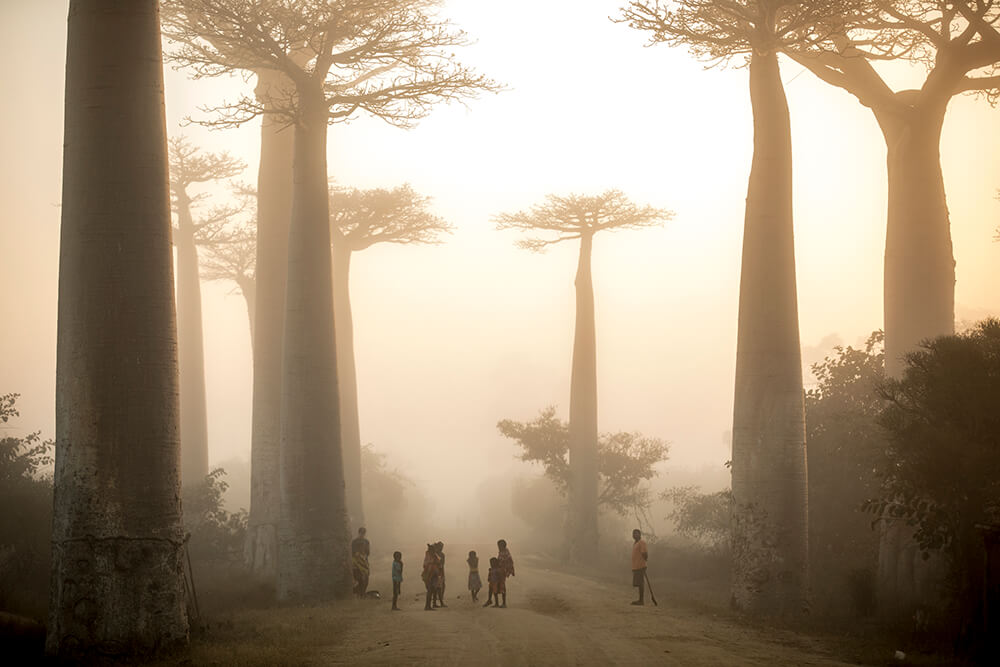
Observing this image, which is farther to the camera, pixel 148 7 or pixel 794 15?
pixel 794 15

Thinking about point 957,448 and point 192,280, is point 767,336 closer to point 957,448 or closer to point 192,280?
point 957,448

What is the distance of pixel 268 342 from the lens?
1945 centimetres

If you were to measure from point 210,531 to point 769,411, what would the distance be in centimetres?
1245

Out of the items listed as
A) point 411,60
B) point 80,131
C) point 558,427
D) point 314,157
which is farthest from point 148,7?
point 558,427

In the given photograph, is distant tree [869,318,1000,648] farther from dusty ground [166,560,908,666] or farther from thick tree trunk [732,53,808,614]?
thick tree trunk [732,53,808,614]

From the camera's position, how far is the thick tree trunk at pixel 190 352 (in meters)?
28.7

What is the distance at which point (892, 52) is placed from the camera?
56.3 feet

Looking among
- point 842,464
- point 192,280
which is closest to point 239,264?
point 192,280

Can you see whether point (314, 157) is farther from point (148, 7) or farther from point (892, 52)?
point (892, 52)

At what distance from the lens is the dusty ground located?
28.7 feet

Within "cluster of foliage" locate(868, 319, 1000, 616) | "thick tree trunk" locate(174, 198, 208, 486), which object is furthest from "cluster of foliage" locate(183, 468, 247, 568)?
"cluster of foliage" locate(868, 319, 1000, 616)

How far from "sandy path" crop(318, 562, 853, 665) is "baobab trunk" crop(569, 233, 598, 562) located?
12.7m

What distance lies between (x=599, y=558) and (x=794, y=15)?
→ 50.7 ft

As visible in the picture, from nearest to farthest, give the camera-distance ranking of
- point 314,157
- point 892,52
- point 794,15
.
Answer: point 794,15 → point 314,157 → point 892,52
